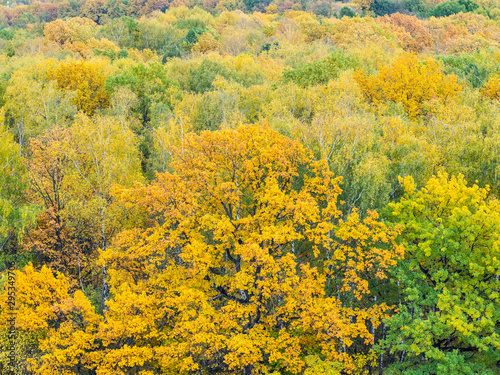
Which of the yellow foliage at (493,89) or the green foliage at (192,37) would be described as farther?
the green foliage at (192,37)

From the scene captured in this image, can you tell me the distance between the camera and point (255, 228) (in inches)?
1025

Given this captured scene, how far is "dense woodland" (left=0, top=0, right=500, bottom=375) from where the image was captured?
23.0 meters

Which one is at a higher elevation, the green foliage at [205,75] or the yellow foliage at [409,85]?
the yellow foliage at [409,85]

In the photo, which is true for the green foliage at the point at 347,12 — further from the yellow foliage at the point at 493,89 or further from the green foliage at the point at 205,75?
the yellow foliage at the point at 493,89

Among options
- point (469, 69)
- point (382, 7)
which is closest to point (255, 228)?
point (469, 69)

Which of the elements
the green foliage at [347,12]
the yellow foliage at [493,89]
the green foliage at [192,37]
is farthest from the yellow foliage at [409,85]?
the green foliage at [347,12]

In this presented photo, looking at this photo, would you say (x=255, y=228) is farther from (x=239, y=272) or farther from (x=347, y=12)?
(x=347, y=12)

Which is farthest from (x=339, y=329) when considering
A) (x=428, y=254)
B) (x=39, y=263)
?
(x=39, y=263)

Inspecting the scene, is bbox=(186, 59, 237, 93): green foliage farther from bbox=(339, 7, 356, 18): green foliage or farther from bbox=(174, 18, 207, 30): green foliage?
bbox=(339, 7, 356, 18): green foliage

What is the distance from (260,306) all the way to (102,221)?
1583 centimetres

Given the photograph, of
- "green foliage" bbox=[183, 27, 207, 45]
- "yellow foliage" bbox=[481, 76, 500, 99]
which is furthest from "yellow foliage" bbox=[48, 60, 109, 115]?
"yellow foliage" bbox=[481, 76, 500, 99]

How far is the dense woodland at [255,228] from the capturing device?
2297 centimetres

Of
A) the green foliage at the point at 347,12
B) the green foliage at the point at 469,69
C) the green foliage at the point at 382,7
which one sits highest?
the green foliage at the point at 382,7

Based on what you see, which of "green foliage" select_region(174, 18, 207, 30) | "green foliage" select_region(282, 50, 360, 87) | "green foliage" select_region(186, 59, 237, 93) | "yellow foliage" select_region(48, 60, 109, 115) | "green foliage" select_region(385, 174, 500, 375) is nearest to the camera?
"green foliage" select_region(385, 174, 500, 375)
